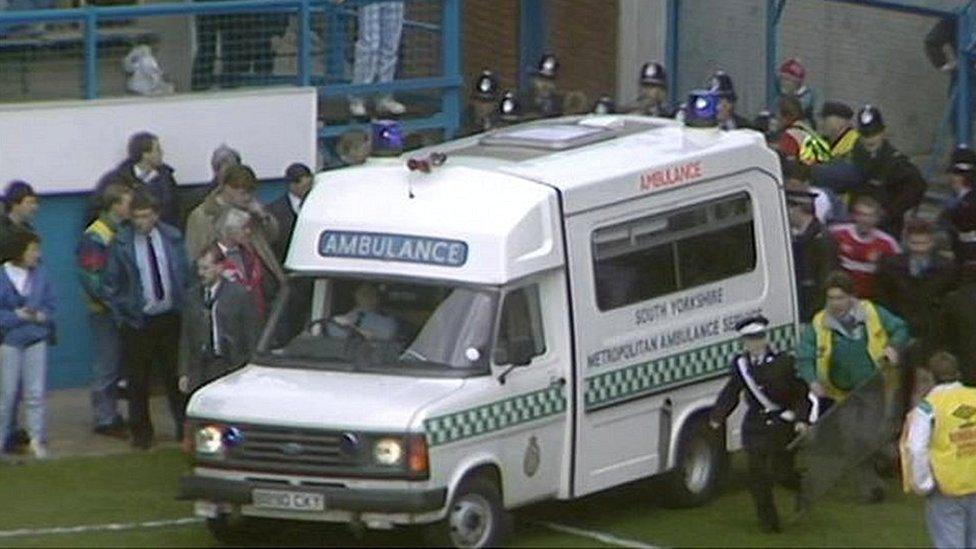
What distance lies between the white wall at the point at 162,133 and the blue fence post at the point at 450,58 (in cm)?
170

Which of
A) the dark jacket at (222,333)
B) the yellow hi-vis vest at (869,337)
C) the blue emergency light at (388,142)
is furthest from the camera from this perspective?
the dark jacket at (222,333)

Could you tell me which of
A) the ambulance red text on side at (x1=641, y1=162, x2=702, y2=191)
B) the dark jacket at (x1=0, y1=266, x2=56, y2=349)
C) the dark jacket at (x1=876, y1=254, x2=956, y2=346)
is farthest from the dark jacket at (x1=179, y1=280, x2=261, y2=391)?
the dark jacket at (x1=876, y1=254, x2=956, y2=346)

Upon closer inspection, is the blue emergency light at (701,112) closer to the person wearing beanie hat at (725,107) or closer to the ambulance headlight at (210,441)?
the person wearing beanie hat at (725,107)

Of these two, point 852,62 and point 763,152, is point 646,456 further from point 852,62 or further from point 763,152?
point 852,62

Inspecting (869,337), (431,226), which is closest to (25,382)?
(431,226)

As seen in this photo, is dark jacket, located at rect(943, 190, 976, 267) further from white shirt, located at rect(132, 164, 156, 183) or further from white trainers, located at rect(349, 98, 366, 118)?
white shirt, located at rect(132, 164, 156, 183)

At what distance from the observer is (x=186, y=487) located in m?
15.9

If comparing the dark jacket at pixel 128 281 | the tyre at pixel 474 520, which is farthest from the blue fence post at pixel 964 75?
the tyre at pixel 474 520

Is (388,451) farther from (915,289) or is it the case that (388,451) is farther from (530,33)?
(530,33)

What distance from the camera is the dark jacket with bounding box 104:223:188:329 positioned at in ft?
62.9

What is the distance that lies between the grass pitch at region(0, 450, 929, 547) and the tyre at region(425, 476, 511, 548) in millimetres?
588

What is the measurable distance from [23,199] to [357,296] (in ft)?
12.1

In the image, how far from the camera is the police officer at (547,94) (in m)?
23.3

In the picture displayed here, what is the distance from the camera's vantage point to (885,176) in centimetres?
2075
